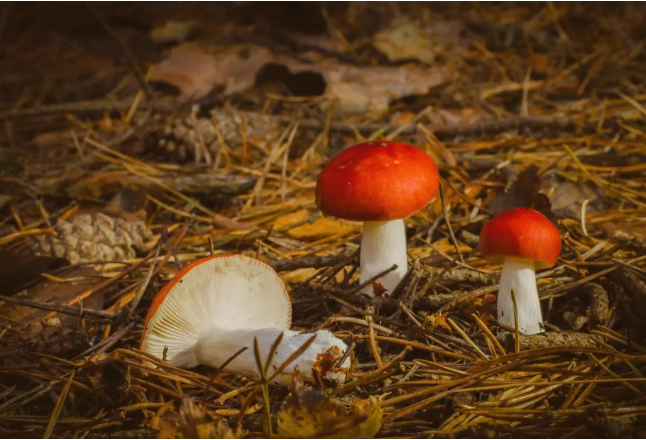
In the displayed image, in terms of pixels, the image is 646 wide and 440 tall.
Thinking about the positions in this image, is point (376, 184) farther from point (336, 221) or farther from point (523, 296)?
point (336, 221)

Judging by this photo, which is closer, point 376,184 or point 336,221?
point 376,184

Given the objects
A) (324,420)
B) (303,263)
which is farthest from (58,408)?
(303,263)

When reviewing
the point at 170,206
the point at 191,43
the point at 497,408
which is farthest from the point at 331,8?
the point at 497,408

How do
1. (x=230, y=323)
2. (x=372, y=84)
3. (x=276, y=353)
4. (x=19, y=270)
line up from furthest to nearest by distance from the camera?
(x=372, y=84) < (x=19, y=270) < (x=230, y=323) < (x=276, y=353)

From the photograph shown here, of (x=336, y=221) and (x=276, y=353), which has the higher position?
(x=276, y=353)

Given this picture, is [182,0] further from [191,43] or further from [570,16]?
[570,16]

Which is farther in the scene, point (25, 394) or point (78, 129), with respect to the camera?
point (78, 129)

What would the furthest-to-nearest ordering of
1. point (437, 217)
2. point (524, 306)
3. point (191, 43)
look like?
point (191, 43) < point (437, 217) < point (524, 306)
